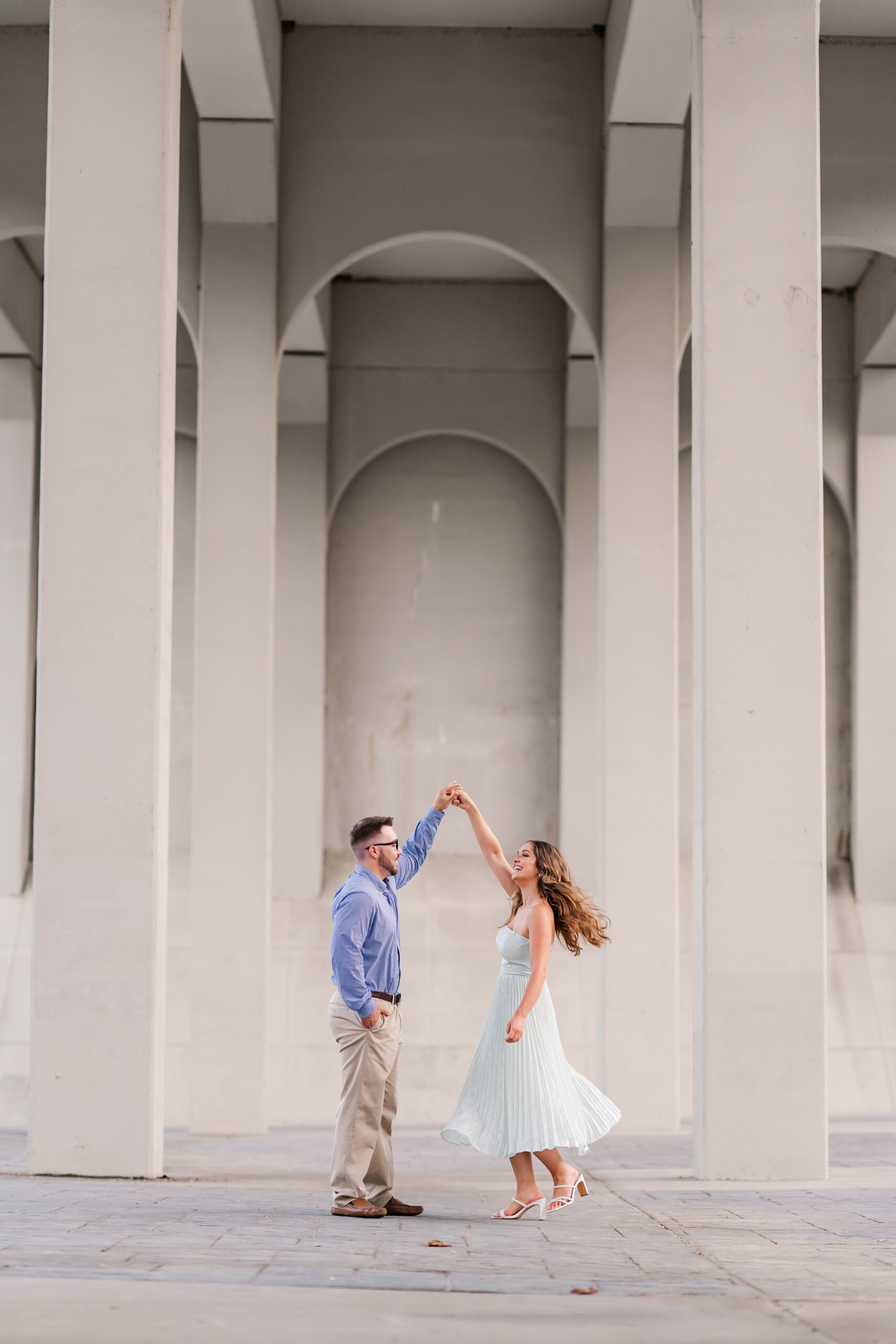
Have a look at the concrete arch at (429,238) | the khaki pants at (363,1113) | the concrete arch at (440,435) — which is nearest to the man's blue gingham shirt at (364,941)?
the khaki pants at (363,1113)

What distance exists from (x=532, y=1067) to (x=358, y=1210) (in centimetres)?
98

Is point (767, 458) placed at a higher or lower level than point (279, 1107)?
higher

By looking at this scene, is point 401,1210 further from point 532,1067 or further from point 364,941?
point 364,941

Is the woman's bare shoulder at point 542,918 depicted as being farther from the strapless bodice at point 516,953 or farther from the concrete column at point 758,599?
the concrete column at point 758,599

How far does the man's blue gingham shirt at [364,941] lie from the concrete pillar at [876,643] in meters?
13.5

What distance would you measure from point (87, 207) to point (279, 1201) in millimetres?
5425

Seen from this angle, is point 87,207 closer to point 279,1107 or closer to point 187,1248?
point 187,1248

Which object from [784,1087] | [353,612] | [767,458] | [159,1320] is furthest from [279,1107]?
[159,1320]

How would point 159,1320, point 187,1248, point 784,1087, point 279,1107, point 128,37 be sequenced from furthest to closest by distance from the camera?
point 279,1107
point 128,37
point 784,1087
point 187,1248
point 159,1320

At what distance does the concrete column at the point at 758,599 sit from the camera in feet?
26.0

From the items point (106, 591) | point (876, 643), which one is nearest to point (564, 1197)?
point (106, 591)

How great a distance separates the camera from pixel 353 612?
20031 millimetres

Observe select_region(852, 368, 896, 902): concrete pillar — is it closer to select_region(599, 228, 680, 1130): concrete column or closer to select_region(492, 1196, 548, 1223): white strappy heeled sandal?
select_region(599, 228, 680, 1130): concrete column

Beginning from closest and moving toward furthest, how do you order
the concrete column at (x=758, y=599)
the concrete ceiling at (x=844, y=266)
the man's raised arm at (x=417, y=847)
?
1. the man's raised arm at (x=417, y=847)
2. the concrete column at (x=758, y=599)
3. the concrete ceiling at (x=844, y=266)
